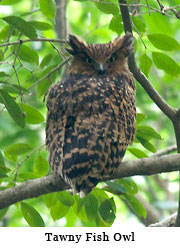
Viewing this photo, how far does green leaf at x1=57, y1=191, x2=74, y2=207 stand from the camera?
11.8 ft

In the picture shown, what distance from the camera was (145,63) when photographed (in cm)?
381

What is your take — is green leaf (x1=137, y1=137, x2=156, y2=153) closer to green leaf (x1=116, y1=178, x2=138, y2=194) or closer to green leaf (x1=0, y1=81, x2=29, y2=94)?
green leaf (x1=116, y1=178, x2=138, y2=194)

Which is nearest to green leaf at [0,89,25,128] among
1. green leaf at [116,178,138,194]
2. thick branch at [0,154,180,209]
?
thick branch at [0,154,180,209]

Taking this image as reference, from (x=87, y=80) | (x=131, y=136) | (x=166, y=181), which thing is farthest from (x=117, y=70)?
(x=166, y=181)

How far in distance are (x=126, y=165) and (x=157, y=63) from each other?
89 cm

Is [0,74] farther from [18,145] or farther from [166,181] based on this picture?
[166,181]

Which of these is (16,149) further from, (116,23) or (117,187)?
(116,23)

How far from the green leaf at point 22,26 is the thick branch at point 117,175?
3.24 ft

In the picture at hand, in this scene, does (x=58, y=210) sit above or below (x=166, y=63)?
below

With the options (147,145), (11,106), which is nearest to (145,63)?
(147,145)

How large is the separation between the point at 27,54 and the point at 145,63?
0.88m

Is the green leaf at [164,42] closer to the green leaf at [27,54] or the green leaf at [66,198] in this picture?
the green leaf at [27,54]

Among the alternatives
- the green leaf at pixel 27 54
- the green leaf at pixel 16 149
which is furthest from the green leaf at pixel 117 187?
the green leaf at pixel 27 54

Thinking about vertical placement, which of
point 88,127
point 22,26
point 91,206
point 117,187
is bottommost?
point 91,206
